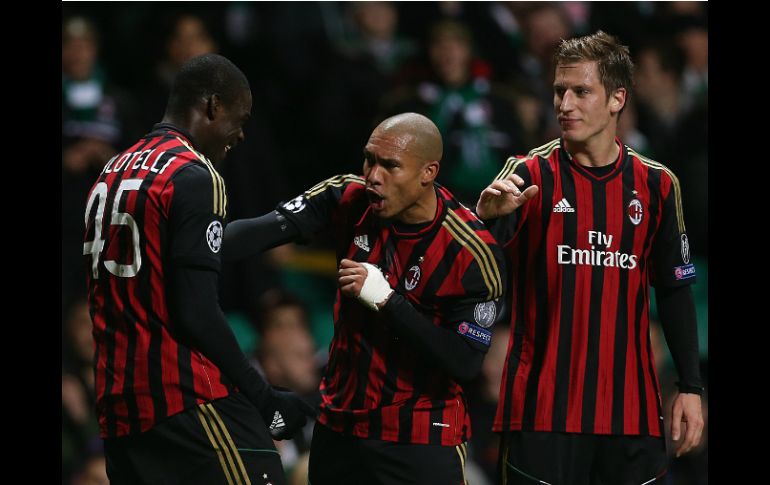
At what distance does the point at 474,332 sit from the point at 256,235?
31.7 inches

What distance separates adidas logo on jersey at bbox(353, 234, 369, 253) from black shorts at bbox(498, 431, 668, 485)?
31.2 inches

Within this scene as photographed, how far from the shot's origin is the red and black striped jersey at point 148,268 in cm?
300

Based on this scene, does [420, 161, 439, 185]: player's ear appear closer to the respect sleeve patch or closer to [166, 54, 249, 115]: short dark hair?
the respect sleeve patch

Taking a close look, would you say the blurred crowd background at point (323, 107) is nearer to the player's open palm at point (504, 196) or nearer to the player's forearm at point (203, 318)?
the player's open palm at point (504, 196)

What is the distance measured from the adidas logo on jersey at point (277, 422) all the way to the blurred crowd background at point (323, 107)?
10.2ft

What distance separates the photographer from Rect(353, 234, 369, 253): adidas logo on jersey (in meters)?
3.47

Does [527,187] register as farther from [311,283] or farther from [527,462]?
[311,283]

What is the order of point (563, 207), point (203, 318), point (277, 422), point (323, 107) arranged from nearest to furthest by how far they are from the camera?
point (203, 318), point (277, 422), point (563, 207), point (323, 107)

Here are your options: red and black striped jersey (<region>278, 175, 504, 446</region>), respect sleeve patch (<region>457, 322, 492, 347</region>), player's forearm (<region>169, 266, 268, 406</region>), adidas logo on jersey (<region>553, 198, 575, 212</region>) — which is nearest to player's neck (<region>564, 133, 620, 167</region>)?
adidas logo on jersey (<region>553, 198, 575, 212</region>)

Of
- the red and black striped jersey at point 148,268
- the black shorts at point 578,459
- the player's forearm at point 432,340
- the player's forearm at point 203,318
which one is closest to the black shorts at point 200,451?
the red and black striped jersey at point 148,268

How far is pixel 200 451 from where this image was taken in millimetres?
3049

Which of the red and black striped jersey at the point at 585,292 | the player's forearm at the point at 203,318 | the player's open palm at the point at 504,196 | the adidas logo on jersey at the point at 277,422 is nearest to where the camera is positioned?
the player's forearm at the point at 203,318

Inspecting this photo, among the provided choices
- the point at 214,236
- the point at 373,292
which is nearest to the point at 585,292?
the point at 373,292

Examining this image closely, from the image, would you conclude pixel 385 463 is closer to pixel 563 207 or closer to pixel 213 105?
pixel 563 207
